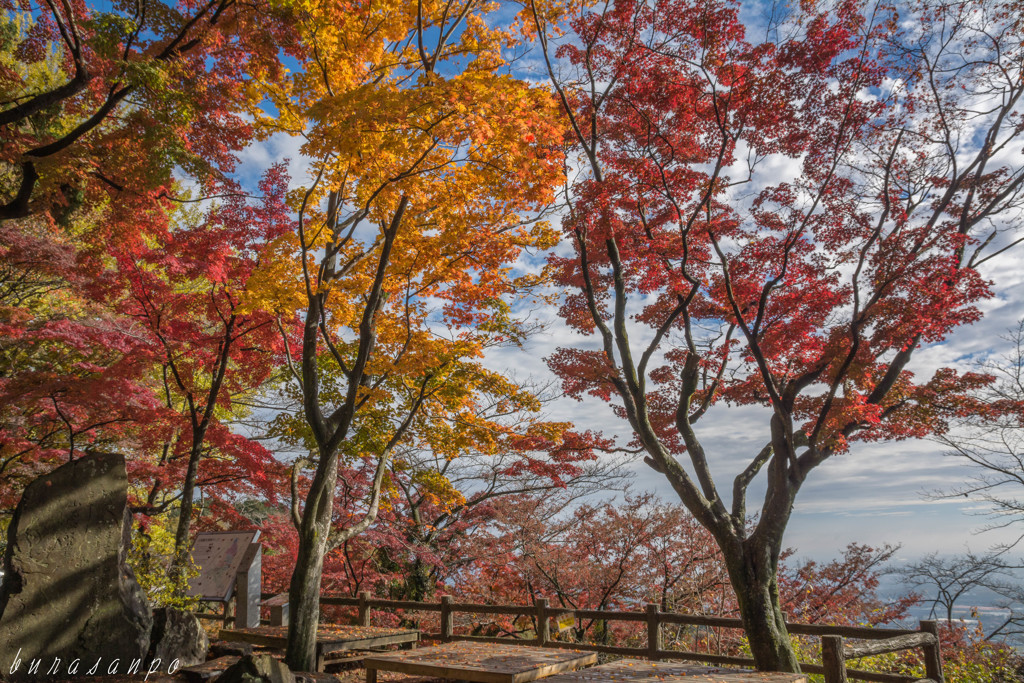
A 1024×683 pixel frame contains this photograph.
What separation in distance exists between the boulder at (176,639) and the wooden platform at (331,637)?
5.24ft

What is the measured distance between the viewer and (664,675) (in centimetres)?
499

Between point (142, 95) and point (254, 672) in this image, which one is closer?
point (254, 672)

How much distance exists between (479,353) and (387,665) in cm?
393

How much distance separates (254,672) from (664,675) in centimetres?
321

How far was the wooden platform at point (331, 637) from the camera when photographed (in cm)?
709

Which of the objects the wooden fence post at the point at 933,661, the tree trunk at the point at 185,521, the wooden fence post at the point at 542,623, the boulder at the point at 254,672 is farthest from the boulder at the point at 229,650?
the wooden fence post at the point at 933,661

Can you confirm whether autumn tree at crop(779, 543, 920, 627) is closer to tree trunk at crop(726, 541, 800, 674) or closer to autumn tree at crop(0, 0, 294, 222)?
tree trunk at crop(726, 541, 800, 674)

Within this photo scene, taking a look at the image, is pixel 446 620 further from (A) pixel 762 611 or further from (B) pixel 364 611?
(A) pixel 762 611

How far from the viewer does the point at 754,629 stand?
630cm

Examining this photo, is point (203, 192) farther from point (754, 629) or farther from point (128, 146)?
point (754, 629)

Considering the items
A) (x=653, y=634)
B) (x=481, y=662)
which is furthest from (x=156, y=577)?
(x=653, y=634)

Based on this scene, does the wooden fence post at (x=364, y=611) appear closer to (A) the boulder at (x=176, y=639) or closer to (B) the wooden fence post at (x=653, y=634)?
(A) the boulder at (x=176, y=639)

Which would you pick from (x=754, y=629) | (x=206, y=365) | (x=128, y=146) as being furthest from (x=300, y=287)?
(x=754, y=629)

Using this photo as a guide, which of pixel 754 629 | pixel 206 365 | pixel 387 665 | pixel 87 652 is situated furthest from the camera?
pixel 206 365
